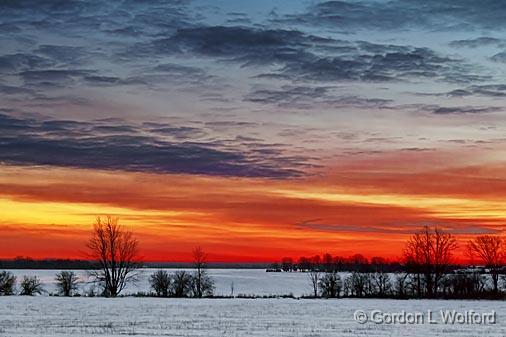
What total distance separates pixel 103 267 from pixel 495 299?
161ft

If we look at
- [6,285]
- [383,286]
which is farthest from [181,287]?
[383,286]

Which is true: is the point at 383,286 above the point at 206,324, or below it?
above

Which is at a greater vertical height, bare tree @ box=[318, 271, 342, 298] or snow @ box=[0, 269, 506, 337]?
bare tree @ box=[318, 271, 342, 298]

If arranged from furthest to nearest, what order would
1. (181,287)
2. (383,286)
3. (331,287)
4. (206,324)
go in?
(383,286) < (331,287) < (181,287) < (206,324)

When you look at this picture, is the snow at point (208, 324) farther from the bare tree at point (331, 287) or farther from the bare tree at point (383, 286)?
the bare tree at point (331, 287)

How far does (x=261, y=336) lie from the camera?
33.2 metres

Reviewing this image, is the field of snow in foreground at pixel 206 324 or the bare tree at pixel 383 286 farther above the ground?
the bare tree at pixel 383 286

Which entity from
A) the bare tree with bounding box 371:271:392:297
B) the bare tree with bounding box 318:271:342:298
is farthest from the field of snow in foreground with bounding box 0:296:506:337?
the bare tree with bounding box 318:271:342:298

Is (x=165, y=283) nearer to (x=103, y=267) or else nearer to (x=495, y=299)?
(x=103, y=267)

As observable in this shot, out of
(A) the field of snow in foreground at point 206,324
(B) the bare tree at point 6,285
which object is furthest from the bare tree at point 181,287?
(A) the field of snow in foreground at point 206,324

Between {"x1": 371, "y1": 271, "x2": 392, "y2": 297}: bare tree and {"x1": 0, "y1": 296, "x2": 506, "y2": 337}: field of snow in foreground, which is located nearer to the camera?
{"x1": 0, "y1": 296, "x2": 506, "y2": 337}: field of snow in foreground

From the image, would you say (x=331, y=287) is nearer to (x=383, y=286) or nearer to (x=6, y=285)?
(x=383, y=286)

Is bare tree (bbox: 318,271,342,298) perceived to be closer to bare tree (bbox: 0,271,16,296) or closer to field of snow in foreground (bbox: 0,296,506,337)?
field of snow in foreground (bbox: 0,296,506,337)

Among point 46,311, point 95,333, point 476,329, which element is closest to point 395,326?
point 476,329
